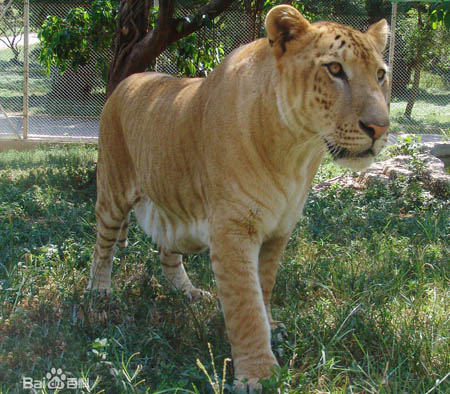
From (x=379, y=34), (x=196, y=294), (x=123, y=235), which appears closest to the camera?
(x=379, y=34)

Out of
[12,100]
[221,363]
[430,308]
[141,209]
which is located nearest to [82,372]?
[221,363]

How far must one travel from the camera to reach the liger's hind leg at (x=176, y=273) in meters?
4.32

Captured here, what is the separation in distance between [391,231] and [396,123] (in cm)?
812

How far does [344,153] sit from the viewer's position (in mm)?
2869

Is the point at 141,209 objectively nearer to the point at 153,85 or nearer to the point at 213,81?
the point at 153,85

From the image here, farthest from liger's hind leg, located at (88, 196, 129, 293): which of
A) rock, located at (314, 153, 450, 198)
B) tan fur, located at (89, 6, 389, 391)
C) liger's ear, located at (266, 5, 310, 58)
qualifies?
rock, located at (314, 153, 450, 198)

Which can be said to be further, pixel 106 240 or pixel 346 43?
pixel 106 240

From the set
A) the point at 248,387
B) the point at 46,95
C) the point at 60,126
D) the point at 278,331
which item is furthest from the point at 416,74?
the point at 248,387

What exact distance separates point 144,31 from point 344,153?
417 cm

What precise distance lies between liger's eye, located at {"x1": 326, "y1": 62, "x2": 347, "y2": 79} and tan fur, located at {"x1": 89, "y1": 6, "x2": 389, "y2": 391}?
2 centimetres

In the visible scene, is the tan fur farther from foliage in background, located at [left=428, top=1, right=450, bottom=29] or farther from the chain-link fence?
the chain-link fence

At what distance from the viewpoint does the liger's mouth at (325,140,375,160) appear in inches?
112

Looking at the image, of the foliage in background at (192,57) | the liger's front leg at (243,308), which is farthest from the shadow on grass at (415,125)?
the liger's front leg at (243,308)

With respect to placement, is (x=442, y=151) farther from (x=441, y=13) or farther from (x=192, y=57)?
(x=192, y=57)
